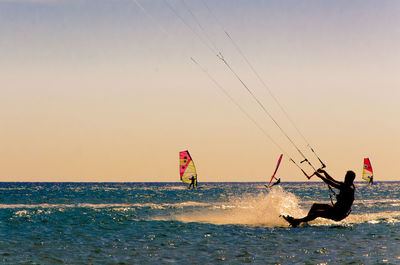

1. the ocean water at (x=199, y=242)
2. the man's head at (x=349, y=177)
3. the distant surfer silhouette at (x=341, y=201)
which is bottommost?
the ocean water at (x=199, y=242)

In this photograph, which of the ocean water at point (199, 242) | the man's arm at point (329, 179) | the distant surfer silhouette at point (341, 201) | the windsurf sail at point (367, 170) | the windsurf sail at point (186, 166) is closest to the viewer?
the ocean water at point (199, 242)

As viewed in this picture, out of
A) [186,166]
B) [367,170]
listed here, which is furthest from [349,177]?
[367,170]

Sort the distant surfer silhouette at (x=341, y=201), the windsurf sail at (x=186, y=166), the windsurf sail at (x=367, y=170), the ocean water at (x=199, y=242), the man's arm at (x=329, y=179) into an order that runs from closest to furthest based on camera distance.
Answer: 1. the ocean water at (x=199, y=242)
2. the man's arm at (x=329, y=179)
3. the distant surfer silhouette at (x=341, y=201)
4. the windsurf sail at (x=186, y=166)
5. the windsurf sail at (x=367, y=170)

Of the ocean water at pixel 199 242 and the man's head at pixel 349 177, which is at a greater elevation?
the man's head at pixel 349 177

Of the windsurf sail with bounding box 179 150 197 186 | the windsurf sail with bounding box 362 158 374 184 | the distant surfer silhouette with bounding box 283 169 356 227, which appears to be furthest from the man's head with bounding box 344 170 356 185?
the windsurf sail with bounding box 362 158 374 184

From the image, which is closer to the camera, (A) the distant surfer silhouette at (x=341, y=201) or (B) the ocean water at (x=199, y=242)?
(B) the ocean water at (x=199, y=242)

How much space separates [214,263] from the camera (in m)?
11.8

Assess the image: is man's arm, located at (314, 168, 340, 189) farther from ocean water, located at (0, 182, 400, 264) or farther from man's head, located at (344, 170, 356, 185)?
ocean water, located at (0, 182, 400, 264)

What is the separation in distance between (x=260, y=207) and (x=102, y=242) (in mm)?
10299

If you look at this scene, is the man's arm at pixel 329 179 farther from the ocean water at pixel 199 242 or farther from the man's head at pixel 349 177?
the ocean water at pixel 199 242

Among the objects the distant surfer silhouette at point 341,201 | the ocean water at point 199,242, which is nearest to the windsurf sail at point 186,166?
the ocean water at point 199,242

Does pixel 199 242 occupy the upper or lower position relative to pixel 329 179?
lower

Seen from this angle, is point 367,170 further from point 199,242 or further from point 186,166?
point 199,242

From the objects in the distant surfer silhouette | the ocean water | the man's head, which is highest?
the man's head
